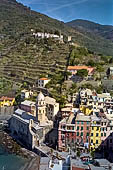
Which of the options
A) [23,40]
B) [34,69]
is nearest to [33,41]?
[23,40]

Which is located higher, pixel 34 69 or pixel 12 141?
pixel 34 69

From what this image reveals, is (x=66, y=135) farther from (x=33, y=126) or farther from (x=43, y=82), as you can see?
(x=43, y=82)

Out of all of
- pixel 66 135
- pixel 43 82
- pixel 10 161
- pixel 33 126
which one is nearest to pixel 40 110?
pixel 33 126

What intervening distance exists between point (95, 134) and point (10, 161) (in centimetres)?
695

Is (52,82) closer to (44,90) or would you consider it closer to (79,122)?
(44,90)

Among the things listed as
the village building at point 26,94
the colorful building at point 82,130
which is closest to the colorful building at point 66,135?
the colorful building at point 82,130

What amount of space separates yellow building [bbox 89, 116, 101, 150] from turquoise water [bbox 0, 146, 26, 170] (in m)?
5.57

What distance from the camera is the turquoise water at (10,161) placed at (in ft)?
56.7

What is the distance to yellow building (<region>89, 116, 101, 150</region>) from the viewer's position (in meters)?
18.5

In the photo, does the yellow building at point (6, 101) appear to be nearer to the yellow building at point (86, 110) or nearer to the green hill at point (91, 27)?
the yellow building at point (86, 110)

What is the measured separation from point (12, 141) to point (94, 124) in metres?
7.94

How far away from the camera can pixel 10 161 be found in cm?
1794

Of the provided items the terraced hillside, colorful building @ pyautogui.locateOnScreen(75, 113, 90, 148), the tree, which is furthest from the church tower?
the terraced hillside

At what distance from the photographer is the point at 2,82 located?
123ft
